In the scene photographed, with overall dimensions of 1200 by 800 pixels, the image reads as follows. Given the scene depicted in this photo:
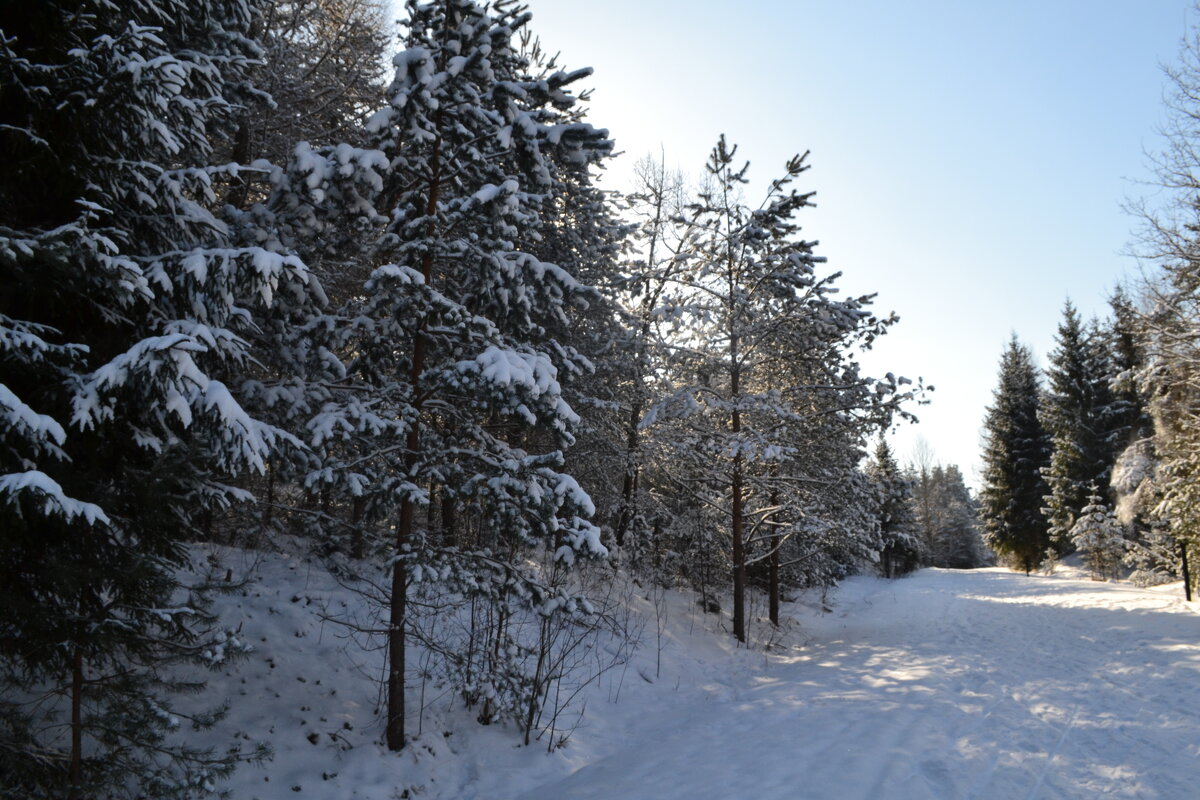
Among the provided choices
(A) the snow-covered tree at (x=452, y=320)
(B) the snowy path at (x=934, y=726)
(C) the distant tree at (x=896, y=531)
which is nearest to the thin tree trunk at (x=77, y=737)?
(A) the snow-covered tree at (x=452, y=320)

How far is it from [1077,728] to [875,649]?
18.3ft

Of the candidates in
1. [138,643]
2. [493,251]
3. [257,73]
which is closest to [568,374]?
[493,251]

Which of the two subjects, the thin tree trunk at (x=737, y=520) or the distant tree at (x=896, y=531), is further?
the distant tree at (x=896, y=531)

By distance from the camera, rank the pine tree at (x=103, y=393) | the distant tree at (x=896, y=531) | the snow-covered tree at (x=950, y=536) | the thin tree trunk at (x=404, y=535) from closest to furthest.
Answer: the pine tree at (x=103, y=393), the thin tree trunk at (x=404, y=535), the distant tree at (x=896, y=531), the snow-covered tree at (x=950, y=536)

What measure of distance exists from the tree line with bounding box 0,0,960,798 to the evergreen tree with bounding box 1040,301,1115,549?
26698 millimetres

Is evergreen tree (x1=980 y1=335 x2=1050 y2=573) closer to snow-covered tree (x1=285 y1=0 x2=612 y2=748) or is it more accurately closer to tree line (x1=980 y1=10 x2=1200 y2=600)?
tree line (x1=980 y1=10 x2=1200 y2=600)

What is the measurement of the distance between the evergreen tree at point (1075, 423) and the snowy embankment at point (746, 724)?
22.6 metres

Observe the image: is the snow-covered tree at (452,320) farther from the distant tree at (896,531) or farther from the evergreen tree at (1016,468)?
the evergreen tree at (1016,468)

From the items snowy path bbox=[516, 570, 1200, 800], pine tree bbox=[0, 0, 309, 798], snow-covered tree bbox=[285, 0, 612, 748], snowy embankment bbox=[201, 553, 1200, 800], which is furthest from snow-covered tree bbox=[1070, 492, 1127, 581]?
pine tree bbox=[0, 0, 309, 798]

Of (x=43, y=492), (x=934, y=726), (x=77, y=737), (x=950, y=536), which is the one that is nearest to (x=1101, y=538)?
(x=934, y=726)

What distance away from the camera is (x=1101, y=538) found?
1070 inches

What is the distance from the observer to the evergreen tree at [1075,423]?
3058 cm

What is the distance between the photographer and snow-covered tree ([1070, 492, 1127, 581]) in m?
26.6

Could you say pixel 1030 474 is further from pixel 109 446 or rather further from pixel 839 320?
pixel 109 446
